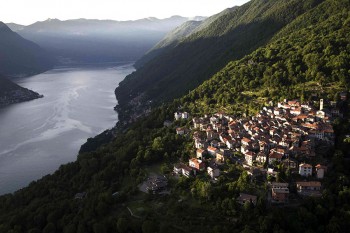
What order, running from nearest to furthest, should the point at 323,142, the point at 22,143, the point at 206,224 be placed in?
1. the point at 206,224
2. the point at 323,142
3. the point at 22,143

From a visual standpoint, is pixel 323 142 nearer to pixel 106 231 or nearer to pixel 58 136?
pixel 106 231

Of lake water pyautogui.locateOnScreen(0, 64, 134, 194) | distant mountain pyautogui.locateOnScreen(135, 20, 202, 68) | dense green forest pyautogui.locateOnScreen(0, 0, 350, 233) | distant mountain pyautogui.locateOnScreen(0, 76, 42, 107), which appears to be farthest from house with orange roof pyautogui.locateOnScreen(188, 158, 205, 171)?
distant mountain pyautogui.locateOnScreen(135, 20, 202, 68)

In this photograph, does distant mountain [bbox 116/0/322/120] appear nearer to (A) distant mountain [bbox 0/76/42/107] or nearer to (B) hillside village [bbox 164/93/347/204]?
(A) distant mountain [bbox 0/76/42/107]

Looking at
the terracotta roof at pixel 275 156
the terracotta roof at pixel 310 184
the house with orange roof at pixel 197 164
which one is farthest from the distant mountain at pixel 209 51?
the terracotta roof at pixel 310 184

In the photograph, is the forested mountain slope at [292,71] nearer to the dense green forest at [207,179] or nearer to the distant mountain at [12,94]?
the dense green forest at [207,179]

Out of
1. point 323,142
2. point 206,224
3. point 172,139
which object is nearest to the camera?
point 206,224

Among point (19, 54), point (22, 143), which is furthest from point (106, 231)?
point (19, 54)
